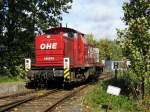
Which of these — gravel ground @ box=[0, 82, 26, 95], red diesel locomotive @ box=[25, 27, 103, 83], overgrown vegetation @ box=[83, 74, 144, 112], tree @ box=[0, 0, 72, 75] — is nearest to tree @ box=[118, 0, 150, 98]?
overgrown vegetation @ box=[83, 74, 144, 112]

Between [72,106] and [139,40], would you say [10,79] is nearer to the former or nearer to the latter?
[72,106]

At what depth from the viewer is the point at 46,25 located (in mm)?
42656

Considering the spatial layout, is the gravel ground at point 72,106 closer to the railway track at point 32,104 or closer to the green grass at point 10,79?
the railway track at point 32,104

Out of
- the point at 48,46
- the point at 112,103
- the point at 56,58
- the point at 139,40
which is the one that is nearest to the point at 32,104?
the point at 112,103

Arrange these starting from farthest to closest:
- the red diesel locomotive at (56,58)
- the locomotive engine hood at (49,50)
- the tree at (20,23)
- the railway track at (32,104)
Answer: the tree at (20,23) < the locomotive engine hood at (49,50) < the red diesel locomotive at (56,58) < the railway track at (32,104)

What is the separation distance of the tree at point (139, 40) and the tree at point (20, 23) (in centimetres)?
1982

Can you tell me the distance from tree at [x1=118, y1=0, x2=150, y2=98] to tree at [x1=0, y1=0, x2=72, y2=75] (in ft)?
65.0

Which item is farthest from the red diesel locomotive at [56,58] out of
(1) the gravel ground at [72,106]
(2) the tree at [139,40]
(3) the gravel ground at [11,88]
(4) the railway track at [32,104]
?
(2) the tree at [139,40]

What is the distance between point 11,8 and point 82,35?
10.1 m

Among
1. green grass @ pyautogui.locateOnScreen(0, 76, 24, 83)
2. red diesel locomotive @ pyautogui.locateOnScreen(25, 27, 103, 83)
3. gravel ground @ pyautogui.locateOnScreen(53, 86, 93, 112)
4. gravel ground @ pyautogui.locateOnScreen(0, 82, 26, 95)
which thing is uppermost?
red diesel locomotive @ pyautogui.locateOnScreen(25, 27, 103, 83)

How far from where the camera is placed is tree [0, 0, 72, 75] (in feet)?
133

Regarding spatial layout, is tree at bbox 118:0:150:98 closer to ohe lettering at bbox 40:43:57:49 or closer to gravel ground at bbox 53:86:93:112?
gravel ground at bbox 53:86:93:112

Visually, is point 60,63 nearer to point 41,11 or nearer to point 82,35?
point 82,35

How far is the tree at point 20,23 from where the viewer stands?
40500 mm
